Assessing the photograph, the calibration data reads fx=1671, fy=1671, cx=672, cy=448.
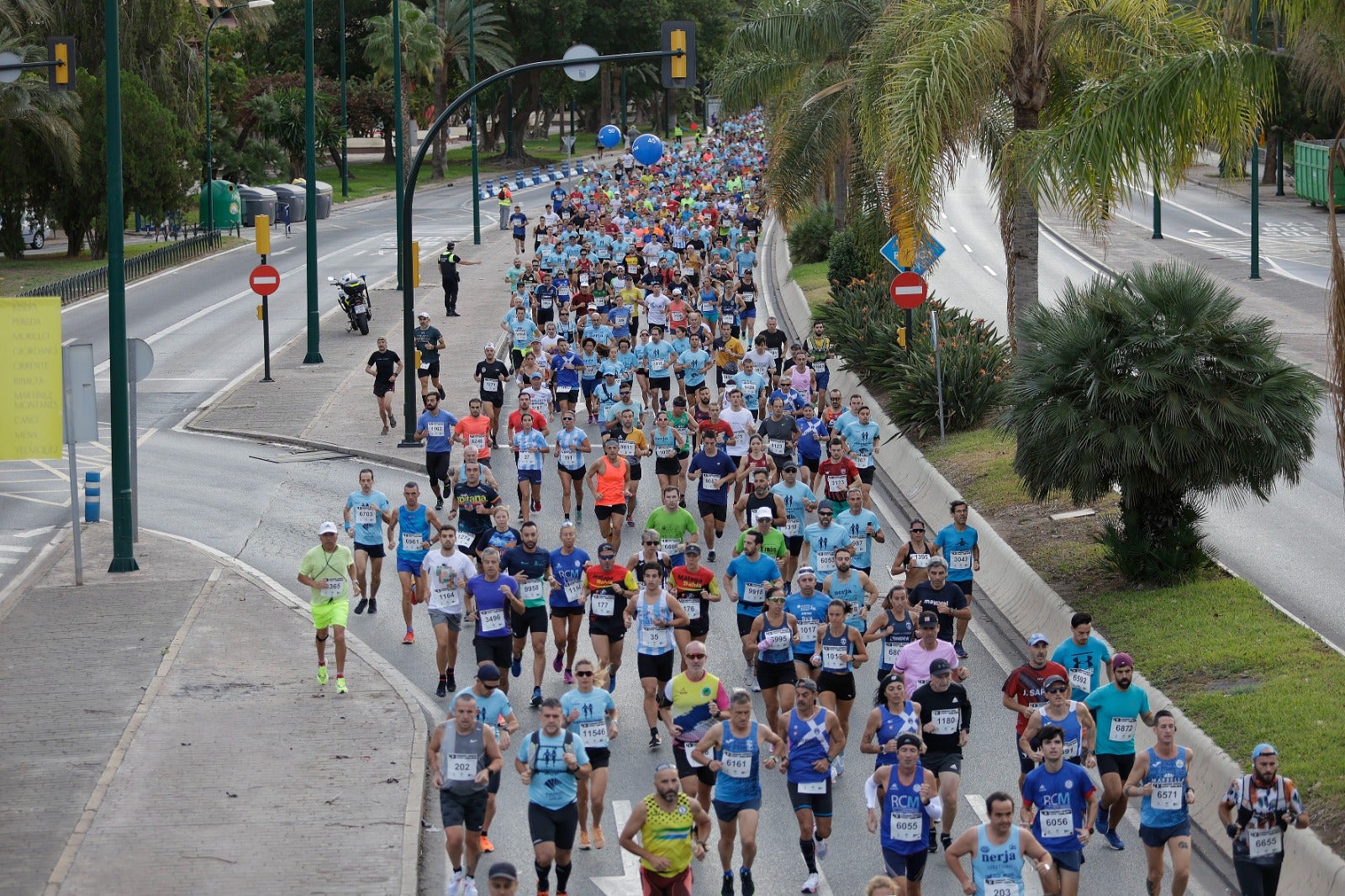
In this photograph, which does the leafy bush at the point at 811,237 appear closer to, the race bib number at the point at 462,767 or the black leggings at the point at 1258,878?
the race bib number at the point at 462,767

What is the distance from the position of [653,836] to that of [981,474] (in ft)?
43.1

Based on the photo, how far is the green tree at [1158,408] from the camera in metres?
16.2

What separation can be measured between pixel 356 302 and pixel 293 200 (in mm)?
29998

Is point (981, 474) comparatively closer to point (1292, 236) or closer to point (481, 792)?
point (481, 792)

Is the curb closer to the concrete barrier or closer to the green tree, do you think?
the concrete barrier

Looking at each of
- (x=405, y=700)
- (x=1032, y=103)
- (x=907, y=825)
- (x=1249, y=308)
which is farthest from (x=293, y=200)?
(x=907, y=825)

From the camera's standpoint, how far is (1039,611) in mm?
16781

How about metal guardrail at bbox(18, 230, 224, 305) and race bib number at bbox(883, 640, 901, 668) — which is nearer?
race bib number at bbox(883, 640, 901, 668)

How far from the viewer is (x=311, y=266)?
1345 inches

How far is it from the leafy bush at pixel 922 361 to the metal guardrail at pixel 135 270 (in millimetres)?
20344

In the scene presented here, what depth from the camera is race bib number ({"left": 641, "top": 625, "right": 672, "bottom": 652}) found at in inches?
540

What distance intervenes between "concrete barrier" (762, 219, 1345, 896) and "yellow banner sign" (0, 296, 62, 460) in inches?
414

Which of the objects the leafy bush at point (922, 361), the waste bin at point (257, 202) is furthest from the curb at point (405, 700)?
the waste bin at point (257, 202)

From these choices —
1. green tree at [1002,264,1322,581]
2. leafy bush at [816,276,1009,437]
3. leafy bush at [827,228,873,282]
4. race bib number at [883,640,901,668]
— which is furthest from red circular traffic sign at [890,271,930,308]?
leafy bush at [827,228,873,282]
